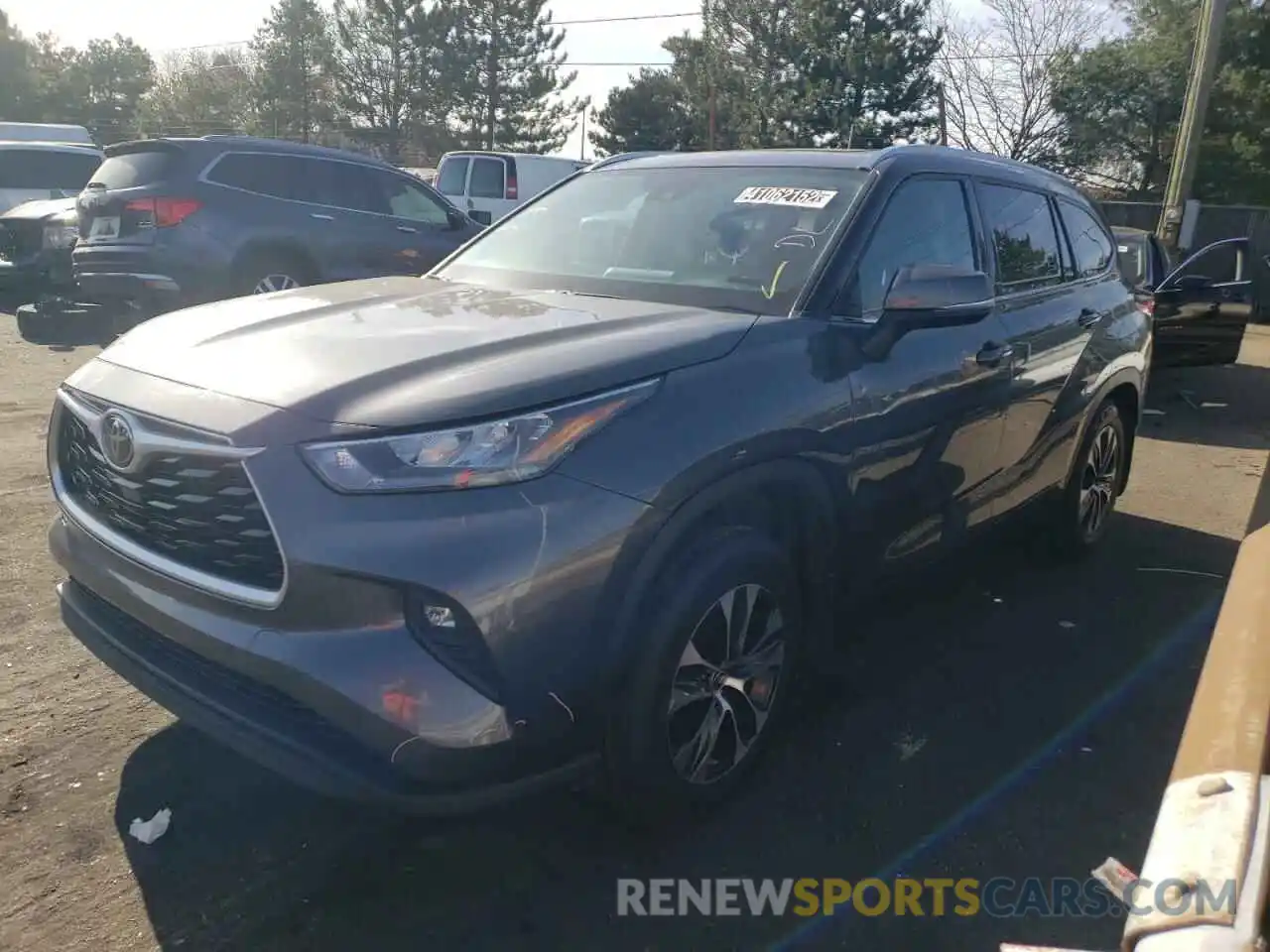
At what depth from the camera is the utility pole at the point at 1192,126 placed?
15078 millimetres

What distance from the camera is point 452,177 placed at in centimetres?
1855

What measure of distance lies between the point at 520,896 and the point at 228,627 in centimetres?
99

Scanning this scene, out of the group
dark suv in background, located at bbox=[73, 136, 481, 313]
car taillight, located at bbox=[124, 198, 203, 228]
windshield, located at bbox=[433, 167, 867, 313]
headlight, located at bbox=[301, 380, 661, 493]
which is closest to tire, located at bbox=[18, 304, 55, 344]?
dark suv in background, located at bbox=[73, 136, 481, 313]

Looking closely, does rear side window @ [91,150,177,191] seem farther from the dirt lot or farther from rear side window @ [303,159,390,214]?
the dirt lot

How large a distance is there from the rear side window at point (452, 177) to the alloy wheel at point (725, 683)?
54.7ft

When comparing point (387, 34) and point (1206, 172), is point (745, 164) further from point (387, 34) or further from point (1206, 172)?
point (387, 34)

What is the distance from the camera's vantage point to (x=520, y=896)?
2.62 m

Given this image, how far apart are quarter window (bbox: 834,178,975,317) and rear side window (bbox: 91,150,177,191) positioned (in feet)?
23.5

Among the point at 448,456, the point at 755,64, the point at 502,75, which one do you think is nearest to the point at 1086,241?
the point at 448,456

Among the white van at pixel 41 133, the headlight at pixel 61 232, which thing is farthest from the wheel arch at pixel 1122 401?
the white van at pixel 41 133

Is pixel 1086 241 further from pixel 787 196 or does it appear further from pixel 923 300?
pixel 923 300

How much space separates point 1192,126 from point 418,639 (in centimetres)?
1678

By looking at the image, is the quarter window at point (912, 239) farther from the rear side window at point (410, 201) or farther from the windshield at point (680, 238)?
the rear side window at point (410, 201)

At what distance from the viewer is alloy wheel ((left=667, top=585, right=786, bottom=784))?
2.69 m
